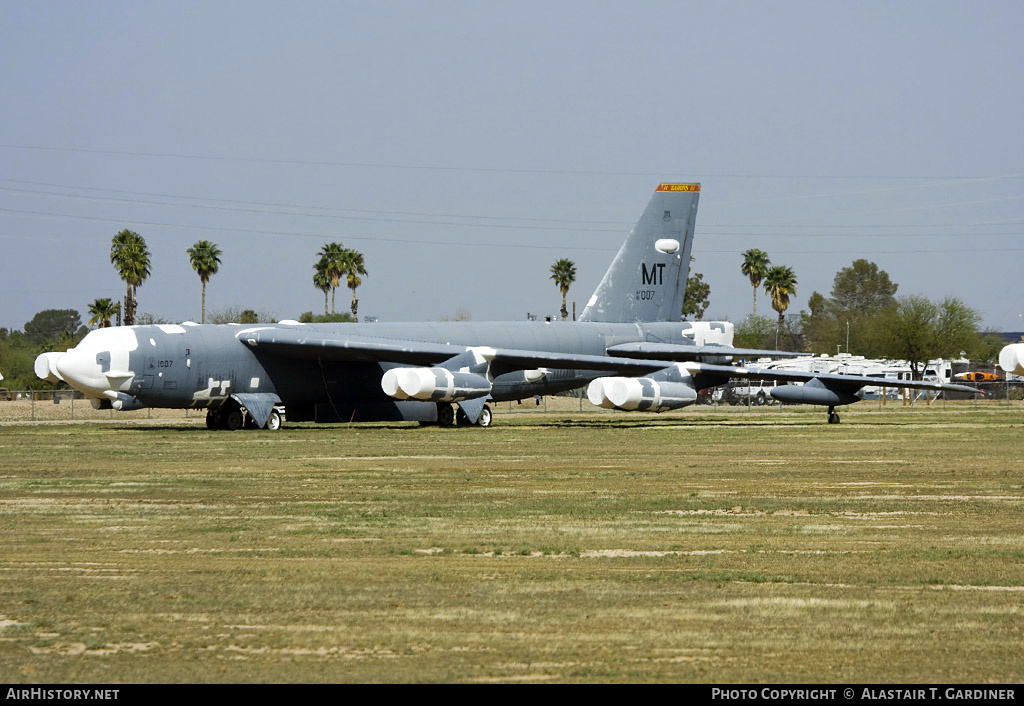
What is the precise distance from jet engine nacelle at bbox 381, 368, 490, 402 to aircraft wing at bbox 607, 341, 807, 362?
728cm

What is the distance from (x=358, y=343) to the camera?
36188mm

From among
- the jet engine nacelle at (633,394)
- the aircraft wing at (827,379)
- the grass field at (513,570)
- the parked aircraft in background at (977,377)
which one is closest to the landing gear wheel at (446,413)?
the jet engine nacelle at (633,394)

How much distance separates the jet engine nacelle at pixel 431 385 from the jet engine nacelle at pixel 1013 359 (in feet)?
47.2

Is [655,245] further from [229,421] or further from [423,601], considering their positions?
[423,601]

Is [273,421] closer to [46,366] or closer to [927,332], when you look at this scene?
[46,366]

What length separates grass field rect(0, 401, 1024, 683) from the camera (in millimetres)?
8297

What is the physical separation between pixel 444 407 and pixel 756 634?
30479 millimetres

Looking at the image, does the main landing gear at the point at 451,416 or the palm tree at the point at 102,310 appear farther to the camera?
the palm tree at the point at 102,310

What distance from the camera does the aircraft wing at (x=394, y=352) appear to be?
118 feet

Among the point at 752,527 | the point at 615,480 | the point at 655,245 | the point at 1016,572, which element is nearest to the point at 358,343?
the point at 655,245

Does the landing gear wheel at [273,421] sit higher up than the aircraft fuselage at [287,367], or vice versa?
the aircraft fuselage at [287,367]

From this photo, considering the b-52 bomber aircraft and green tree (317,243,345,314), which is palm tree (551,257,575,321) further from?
the b-52 bomber aircraft

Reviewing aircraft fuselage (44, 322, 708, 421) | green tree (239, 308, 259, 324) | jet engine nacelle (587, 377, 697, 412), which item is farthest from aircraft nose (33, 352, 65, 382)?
green tree (239, 308, 259, 324)

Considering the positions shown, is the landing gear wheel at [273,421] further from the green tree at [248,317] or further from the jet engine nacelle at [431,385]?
A: the green tree at [248,317]
